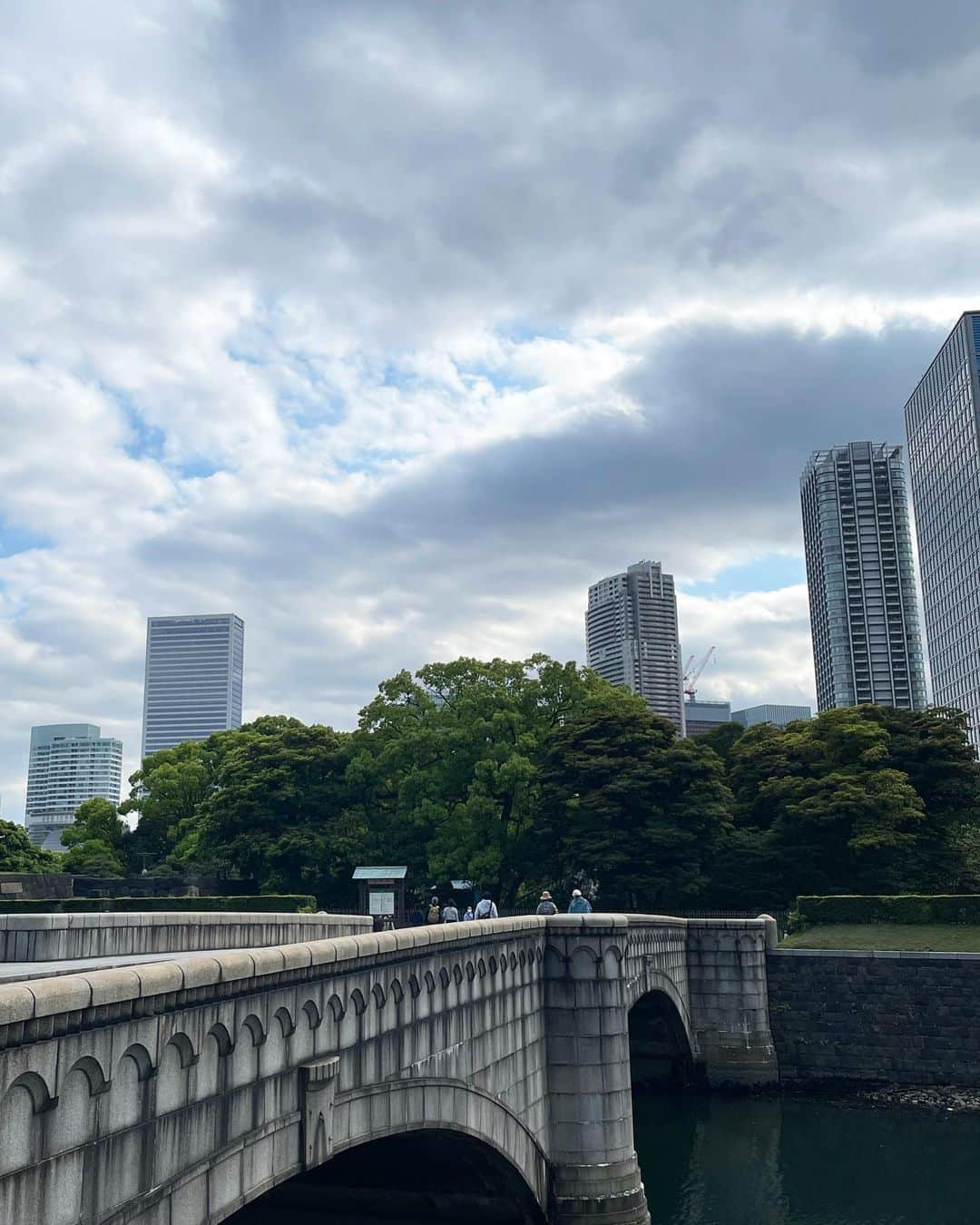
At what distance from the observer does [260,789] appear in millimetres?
59938

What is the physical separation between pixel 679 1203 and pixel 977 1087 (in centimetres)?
1568

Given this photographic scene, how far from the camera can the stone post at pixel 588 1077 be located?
A: 2131 centimetres

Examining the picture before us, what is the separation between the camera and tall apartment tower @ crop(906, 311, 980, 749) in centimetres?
13250

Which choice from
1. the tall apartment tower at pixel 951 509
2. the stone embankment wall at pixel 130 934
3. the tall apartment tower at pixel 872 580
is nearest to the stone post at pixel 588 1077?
the stone embankment wall at pixel 130 934

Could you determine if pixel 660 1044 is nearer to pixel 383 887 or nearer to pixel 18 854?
pixel 383 887

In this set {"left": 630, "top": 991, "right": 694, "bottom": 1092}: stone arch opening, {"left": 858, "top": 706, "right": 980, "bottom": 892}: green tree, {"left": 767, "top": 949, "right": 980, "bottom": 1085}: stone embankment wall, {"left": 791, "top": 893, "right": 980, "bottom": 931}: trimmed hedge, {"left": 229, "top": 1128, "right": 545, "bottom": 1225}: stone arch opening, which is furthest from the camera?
{"left": 858, "top": 706, "right": 980, "bottom": 892}: green tree

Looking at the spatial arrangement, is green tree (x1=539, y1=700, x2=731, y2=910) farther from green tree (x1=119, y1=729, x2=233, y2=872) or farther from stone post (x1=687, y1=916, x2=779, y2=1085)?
green tree (x1=119, y1=729, x2=233, y2=872)

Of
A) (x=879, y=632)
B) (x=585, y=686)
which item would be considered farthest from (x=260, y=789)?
(x=879, y=632)

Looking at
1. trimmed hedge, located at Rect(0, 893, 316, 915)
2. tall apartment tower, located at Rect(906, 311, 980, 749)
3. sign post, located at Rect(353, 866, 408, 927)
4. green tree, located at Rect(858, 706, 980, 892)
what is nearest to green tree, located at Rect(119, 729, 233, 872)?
trimmed hedge, located at Rect(0, 893, 316, 915)

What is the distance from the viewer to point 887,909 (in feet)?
144

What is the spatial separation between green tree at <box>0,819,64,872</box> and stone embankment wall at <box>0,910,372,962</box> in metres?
45.0

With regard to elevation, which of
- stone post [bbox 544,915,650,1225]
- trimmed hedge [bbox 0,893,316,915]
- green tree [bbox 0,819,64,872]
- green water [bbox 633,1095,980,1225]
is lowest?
green water [bbox 633,1095,980,1225]

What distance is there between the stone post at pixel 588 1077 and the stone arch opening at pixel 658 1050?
17013 millimetres

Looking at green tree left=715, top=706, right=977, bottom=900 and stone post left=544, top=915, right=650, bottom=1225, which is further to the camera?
green tree left=715, top=706, right=977, bottom=900
